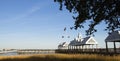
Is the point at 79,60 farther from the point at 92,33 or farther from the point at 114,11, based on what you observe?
the point at 114,11

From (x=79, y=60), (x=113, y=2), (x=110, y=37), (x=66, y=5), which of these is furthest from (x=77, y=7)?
(x=110, y=37)

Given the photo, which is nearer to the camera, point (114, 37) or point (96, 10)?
point (96, 10)

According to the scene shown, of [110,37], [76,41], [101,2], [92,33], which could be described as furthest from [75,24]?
[76,41]

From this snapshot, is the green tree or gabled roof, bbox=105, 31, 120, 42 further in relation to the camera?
gabled roof, bbox=105, 31, 120, 42

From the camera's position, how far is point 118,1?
19328 mm

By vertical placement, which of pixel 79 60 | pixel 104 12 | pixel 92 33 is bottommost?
pixel 79 60

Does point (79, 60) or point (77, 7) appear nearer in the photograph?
point (77, 7)

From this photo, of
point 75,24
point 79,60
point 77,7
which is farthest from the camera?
point 79,60

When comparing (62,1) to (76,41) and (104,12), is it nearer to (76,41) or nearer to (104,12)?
(104,12)

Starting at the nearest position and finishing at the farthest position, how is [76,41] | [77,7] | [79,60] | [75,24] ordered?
[77,7] < [75,24] < [79,60] < [76,41]

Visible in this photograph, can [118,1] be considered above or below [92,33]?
above

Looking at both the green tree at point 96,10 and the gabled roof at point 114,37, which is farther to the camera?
the gabled roof at point 114,37

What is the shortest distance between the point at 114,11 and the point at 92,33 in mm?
2996

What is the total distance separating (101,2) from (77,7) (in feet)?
5.85
